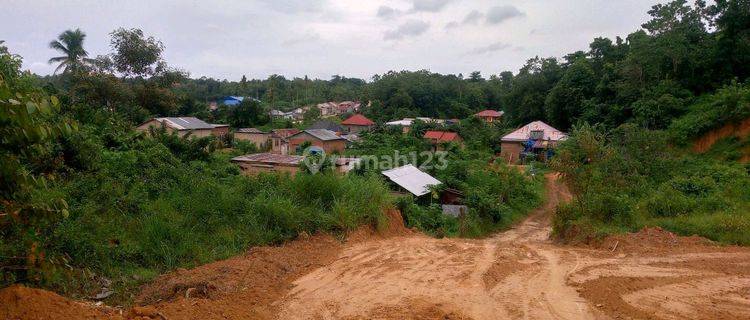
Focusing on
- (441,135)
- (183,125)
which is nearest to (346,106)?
(441,135)

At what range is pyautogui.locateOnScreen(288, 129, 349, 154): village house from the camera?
30.2 m

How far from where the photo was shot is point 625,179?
47.3 feet

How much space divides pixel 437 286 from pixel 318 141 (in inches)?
967

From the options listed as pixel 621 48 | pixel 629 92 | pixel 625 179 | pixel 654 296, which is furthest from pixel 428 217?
pixel 621 48

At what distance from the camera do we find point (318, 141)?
30.4 m

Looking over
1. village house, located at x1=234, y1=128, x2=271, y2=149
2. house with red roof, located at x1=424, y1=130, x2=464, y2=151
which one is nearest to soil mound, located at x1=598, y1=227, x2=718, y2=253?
house with red roof, located at x1=424, y1=130, x2=464, y2=151

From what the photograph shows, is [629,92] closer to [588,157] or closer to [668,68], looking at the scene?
[668,68]

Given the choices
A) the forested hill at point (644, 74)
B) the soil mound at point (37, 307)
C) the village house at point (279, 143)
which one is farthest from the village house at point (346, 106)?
the soil mound at point (37, 307)

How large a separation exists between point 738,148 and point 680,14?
10.0 metres

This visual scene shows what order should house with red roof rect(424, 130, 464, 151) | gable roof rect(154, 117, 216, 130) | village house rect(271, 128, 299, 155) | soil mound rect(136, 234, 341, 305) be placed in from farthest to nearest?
house with red roof rect(424, 130, 464, 151)
village house rect(271, 128, 299, 155)
gable roof rect(154, 117, 216, 130)
soil mound rect(136, 234, 341, 305)

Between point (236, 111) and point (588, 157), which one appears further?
point (236, 111)

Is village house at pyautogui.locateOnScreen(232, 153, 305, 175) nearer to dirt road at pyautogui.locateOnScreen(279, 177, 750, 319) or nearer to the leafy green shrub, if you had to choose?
dirt road at pyautogui.locateOnScreen(279, 177, 750, 319)

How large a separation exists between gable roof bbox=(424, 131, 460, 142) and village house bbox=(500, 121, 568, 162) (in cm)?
363

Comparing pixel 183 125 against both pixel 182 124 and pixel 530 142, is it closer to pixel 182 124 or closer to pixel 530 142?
pixel 182 124
